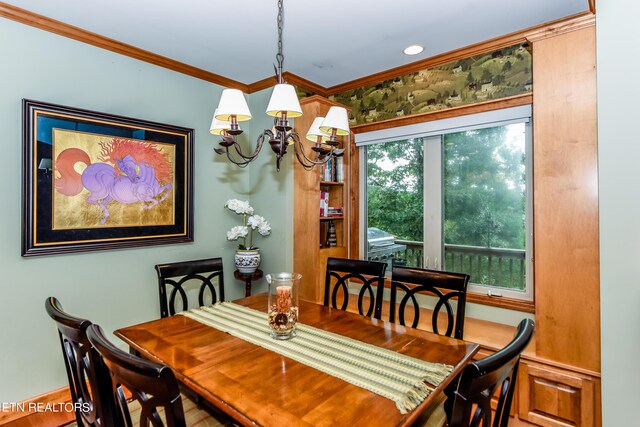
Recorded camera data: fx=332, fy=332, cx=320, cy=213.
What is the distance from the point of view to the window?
8.54 feet

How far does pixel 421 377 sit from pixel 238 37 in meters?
2.53

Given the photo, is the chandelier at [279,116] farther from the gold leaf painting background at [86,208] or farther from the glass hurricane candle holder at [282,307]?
the gold leaf painting background at [86,208]

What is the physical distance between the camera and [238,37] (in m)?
2.52

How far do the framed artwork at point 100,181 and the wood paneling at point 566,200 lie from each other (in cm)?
280

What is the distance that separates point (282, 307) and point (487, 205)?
2.01 meters

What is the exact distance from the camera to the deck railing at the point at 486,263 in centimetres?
261

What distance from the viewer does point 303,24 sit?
2332mm

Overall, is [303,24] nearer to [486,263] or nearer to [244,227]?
[244,227]

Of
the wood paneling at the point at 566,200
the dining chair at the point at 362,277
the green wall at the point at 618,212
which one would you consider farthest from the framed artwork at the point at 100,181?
the green wall at the point at 618,212

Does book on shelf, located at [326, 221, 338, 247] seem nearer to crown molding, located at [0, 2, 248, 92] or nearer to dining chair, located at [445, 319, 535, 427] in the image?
crown molding, located at [0, 2, 248, 92]

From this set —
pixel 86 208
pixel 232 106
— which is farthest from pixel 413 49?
pixel 86 208

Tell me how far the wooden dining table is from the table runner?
0.11 ft

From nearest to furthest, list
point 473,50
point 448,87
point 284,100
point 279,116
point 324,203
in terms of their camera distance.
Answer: point 284,100, point 279,116, point 473,50, point 448,87, point 324,203

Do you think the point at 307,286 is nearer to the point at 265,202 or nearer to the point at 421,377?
the point at 265,202
